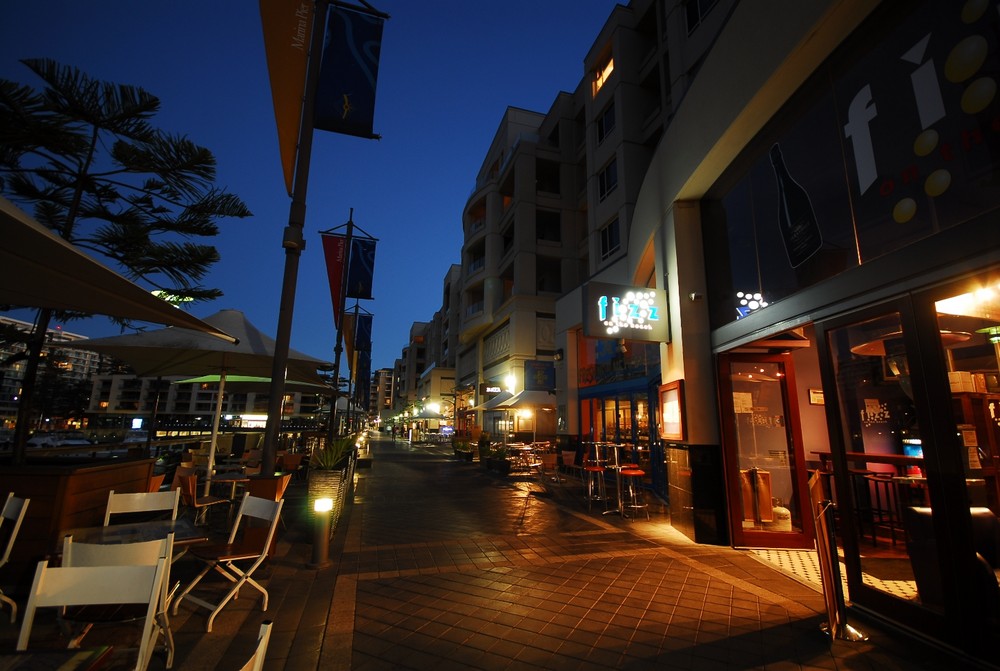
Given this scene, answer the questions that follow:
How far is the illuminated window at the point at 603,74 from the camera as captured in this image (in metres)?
20.0

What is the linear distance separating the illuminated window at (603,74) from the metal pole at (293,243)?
17563 mm

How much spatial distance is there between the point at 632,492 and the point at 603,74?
19762 mm

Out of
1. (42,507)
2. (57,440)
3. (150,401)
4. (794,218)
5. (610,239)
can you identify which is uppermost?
(610,239)

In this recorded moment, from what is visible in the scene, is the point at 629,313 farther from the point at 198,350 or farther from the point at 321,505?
the point at 198,350

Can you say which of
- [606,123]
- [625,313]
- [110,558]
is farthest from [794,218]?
[606,123]

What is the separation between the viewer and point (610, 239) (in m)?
19.1

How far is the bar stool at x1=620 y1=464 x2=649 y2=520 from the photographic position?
7.87 metres

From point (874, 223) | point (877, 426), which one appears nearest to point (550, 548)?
point (877, 426)

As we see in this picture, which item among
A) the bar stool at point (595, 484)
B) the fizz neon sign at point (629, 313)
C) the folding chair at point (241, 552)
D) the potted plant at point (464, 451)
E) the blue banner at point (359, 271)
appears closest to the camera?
the folding chair at point (241, 552)

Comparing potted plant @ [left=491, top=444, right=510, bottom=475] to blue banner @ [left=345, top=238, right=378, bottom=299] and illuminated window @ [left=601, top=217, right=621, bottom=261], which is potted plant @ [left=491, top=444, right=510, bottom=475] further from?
illuminated window @ [left=601, top=217, right=621, bottom=261]

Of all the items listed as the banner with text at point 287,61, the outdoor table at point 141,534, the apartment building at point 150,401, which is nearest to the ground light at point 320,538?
the outdoor table at point 141,534

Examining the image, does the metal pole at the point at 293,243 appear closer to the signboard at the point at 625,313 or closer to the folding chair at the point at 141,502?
the folding chair at the point at 141,502

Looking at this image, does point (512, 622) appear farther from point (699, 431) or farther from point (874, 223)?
point (874, 223)

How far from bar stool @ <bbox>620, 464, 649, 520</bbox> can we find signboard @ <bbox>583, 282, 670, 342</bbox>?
8.02 feet
